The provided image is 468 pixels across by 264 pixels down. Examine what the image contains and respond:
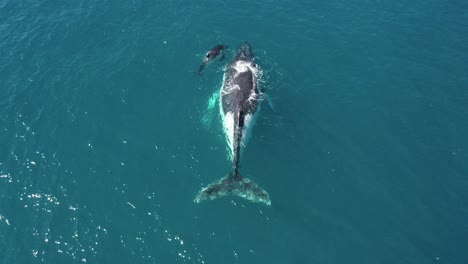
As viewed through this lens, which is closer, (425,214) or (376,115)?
(425,214)

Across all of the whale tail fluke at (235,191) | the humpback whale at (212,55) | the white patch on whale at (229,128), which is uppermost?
the humpback whale at (212,55)

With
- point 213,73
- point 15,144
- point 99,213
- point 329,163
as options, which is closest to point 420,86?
point 329,163

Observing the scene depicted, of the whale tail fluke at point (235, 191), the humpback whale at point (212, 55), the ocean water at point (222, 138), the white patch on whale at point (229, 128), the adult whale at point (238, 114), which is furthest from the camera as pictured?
the humpback whale at point (212, 55)

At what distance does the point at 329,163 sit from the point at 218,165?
36.0 ft

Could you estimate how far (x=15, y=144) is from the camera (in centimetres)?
4053

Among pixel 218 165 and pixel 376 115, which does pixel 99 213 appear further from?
pixel 376 115

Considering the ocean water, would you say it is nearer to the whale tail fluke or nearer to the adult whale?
the whale tail fluke

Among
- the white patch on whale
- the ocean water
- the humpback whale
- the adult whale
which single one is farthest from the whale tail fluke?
the humpback whale

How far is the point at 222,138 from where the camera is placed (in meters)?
40.1

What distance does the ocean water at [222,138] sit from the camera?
33.5 m

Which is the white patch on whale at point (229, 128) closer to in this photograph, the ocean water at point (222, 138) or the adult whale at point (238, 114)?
the adult whale at point (238, 114)

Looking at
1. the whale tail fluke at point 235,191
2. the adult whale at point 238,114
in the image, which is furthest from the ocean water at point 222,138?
the adult whale at point 238,114

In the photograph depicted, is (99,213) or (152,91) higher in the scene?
(152,91)

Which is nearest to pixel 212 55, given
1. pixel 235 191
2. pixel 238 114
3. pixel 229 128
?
pixel 238 114
